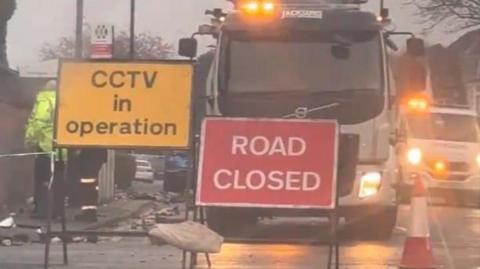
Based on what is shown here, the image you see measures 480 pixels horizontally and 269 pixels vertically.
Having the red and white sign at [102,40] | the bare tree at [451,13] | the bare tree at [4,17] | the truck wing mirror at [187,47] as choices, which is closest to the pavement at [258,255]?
the truck wing mirror at [187,47]

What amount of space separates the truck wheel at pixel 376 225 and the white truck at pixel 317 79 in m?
0.02

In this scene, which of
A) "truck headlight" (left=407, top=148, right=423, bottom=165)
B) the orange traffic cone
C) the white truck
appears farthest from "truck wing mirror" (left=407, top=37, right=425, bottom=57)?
"truck headlight" (left=407, top=148, right=423, bottom=165)

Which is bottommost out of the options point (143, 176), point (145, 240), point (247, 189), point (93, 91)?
point (143, 176)

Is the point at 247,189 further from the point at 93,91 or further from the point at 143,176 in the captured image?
the point at 143,176

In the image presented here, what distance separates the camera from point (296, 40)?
15.1 metres

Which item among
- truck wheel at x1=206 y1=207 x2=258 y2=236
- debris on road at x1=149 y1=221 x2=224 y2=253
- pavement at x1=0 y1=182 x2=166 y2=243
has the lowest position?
pavement at x1=0 y1=182 x2=166 y2=243

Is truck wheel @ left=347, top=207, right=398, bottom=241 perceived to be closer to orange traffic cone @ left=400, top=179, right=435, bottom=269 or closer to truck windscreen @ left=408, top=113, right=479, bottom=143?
orange traffic cone @ left=400, top=179, right=435, bottom=269

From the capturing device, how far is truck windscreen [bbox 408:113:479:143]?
2481 centimetres

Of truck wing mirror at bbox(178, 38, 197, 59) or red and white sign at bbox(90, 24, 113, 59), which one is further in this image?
red and white sign at bbox(90, 24, 113, 59)

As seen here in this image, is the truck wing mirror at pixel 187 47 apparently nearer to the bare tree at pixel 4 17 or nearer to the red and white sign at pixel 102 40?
the red and white sign at pixel 102 40

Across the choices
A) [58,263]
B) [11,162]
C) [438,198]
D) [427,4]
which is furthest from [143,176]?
[58,263]

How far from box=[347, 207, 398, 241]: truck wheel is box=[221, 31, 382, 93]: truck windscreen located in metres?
1.63

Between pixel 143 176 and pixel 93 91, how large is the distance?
1350 inches

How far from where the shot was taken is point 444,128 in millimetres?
24984
